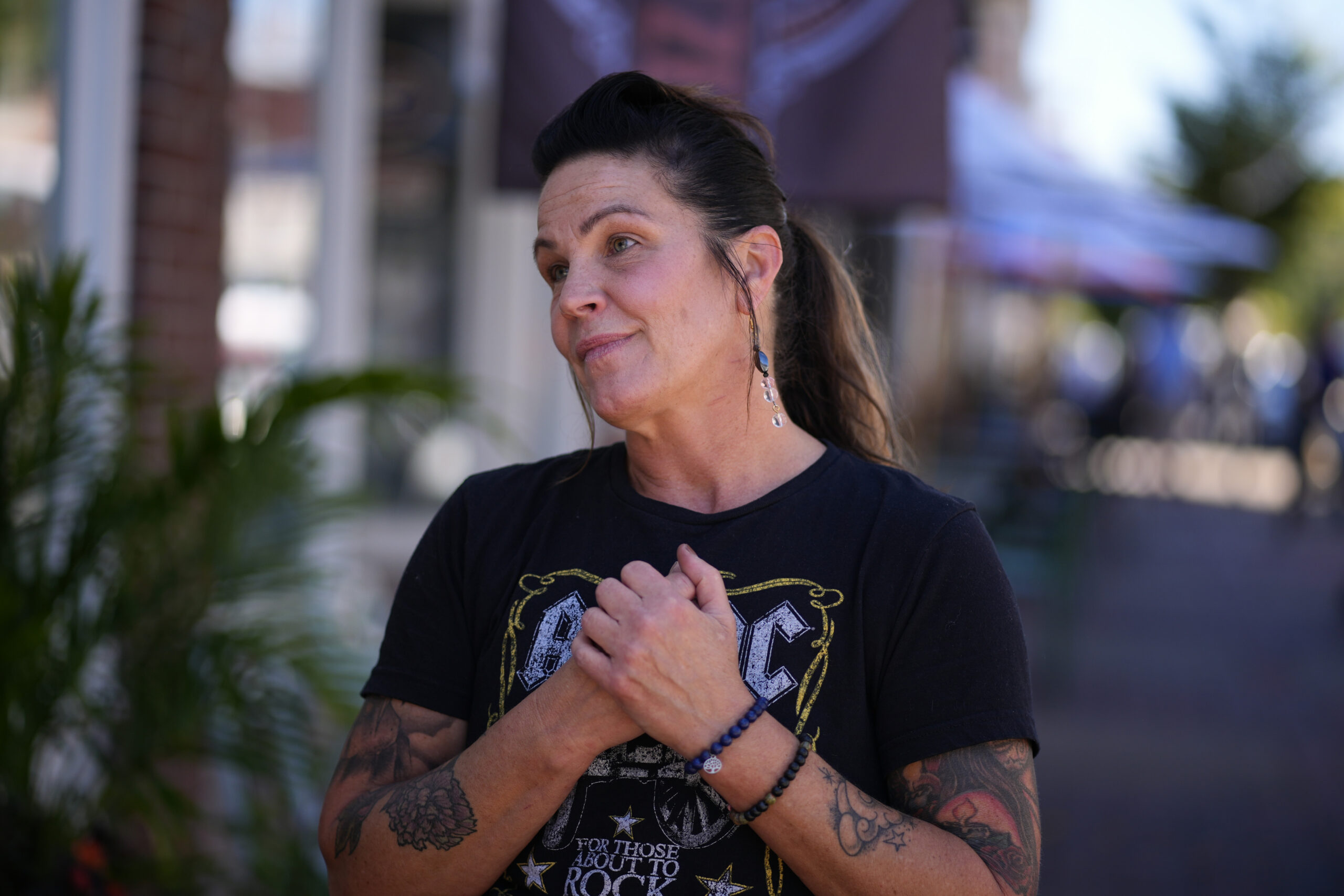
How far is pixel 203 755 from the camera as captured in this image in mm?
2930

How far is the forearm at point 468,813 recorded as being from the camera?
1.58 metres

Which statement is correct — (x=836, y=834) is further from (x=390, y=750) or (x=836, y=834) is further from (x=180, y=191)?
(x=180, y=191)

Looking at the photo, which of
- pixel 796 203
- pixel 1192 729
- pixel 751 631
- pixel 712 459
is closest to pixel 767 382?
pixel 712 459

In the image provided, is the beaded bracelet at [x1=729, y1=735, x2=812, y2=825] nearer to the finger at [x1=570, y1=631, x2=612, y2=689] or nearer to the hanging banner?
the finger at [x1=570, y1=631, x2=612, y2=689]

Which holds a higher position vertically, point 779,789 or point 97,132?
point 97,132

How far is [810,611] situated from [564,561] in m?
0.38

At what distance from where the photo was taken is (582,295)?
1761 millimetres

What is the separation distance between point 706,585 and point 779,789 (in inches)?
10.8

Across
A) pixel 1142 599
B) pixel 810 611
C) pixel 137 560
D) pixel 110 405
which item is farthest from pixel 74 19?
pixel 1142 599

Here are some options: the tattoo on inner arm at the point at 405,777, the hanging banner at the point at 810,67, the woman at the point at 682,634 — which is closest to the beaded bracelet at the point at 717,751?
the woman at the point at 682,634

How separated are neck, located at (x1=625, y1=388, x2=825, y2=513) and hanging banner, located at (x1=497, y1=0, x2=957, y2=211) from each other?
6.15ft

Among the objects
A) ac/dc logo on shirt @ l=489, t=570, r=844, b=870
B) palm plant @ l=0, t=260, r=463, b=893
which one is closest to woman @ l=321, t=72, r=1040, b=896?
ac/dc logo on shirt @ l=489, t=570, r=844, b=870

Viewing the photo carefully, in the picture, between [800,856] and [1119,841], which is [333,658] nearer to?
[800,856]

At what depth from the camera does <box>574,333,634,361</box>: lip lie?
175 cm
